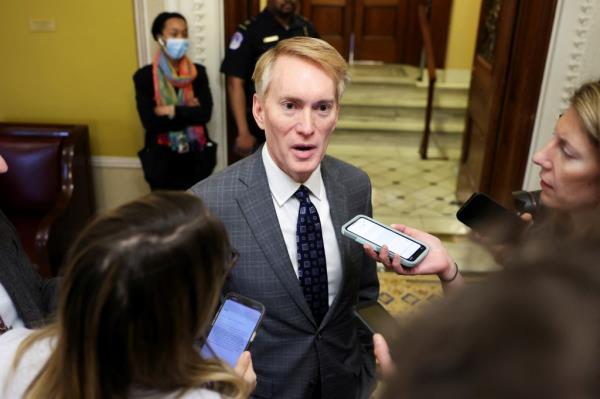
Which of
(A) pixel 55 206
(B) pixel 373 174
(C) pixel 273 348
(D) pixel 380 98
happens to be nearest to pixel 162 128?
(A) pixel 55 206

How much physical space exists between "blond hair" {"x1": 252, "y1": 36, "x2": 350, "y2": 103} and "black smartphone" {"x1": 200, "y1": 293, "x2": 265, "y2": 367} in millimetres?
644

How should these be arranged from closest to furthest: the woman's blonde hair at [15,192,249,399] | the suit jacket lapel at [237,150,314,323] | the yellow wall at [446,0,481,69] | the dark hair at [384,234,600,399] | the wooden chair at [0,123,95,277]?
the dark hair at [384,234,600,399] < the woman's blonde hair at [15,192,249,399] < the suit jacket lapel at [237,150,314,323] < the wooden chair at [0,123,95,277] < the yellow wall at [446,0,481,69]

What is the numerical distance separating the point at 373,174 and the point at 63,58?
293 centimetres

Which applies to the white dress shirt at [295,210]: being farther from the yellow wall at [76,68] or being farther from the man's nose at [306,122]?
the yellow wall at [76,68]

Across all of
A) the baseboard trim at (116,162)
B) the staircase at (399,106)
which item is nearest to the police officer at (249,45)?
the baseboard trim at (116,162)

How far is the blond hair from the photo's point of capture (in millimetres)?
1517

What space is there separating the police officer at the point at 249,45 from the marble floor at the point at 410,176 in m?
1.60

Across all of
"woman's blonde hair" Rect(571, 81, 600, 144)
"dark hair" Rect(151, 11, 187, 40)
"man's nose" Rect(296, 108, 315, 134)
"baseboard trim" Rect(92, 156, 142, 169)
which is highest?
"dark hair" Rect(151, 11, 187, 40)

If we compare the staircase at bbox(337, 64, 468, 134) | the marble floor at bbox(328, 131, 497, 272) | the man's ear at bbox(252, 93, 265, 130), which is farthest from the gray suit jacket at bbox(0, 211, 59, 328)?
the staircase at bbox(337, 64, 468, 134)

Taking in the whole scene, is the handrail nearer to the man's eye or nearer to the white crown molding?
the white crown molding

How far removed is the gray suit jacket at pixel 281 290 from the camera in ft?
4.94

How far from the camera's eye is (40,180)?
3.25m

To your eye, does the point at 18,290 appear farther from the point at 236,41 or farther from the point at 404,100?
the point at 404,100

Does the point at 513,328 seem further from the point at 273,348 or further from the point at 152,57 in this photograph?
the point at 152,57
